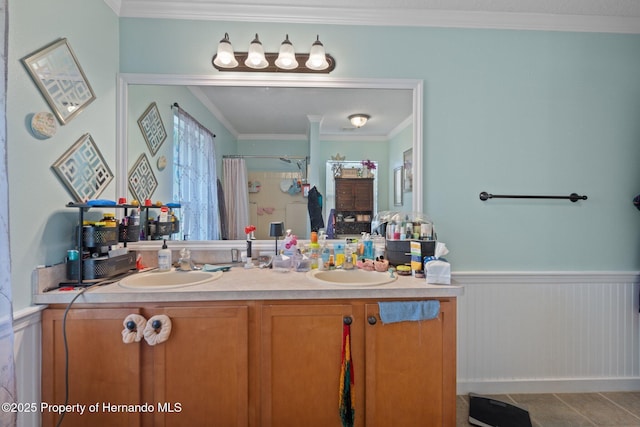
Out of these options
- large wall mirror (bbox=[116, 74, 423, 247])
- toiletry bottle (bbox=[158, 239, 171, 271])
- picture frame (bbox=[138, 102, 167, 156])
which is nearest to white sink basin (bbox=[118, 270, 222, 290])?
toiletry bottle (bbox=[158, 239, 171, 271])

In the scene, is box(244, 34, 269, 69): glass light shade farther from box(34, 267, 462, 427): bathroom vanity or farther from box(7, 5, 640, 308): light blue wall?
box(34, 267, 462, 427): bathroom vanity

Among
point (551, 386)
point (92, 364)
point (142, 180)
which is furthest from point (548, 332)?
point (142, 180)

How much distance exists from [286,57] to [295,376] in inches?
67.6

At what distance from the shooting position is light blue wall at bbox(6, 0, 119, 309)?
1.15 meters

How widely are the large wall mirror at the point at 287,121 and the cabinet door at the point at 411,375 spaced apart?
2.69ft

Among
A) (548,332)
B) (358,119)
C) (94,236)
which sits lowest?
(548,332)

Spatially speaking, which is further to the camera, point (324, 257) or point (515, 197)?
point (515, 197)

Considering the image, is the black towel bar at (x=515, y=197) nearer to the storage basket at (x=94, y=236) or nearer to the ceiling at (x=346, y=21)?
the ceiling at (x=346, y=21)

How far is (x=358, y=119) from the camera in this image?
1.90 meters

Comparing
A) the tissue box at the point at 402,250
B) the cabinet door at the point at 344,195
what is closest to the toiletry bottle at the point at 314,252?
the cabinet door at the point at 344,195

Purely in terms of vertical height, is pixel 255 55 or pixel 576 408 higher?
pixel 255 55

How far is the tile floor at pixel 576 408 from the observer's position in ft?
5.40

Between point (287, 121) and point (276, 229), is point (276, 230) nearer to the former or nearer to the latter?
point (276, 229)

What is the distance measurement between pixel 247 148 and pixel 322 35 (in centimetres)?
87
